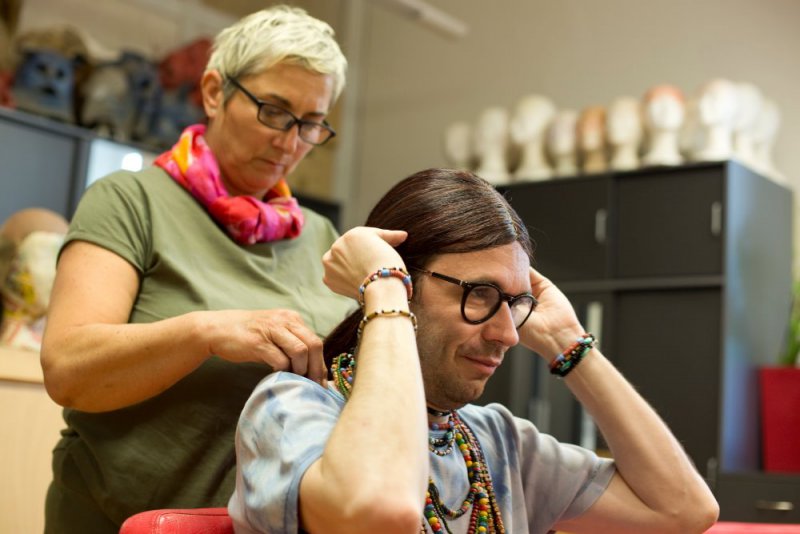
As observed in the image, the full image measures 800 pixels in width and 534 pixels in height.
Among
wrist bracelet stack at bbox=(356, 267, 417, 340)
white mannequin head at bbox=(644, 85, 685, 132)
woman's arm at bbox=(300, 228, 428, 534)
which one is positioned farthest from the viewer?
white mannequin head at bbox=(644, 85, 685, 132)

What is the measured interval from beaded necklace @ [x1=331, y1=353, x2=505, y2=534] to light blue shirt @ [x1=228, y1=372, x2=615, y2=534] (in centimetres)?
1

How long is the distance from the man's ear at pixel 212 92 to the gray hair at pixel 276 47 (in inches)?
0.6

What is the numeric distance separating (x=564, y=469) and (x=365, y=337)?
Result: 53 centimetres

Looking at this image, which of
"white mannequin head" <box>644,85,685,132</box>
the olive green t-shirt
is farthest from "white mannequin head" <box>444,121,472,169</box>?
the olive green t-shirt

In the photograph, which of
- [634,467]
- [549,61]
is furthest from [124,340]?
[549,61]

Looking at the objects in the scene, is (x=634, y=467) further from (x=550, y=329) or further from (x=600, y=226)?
(x=600, y=226)

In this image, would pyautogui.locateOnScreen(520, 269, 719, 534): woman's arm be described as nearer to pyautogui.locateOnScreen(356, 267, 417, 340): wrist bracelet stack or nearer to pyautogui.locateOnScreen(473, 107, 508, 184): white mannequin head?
pyautogui.locateOnScreen(356, 267, 417, 340): wrist bracelet stack

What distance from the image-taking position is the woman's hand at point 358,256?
4.33ft

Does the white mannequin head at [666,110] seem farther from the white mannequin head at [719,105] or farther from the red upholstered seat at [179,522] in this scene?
the red upholstered seat at [179,522]

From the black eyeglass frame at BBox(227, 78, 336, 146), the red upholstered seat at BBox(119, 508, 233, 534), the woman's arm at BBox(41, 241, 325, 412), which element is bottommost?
the red upholstered seat at BBox(119, 508, 233, 534)

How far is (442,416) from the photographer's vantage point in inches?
57.8

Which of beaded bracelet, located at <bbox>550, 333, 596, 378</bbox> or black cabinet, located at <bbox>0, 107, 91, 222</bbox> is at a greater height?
black cabinet, located at <bbox>0, 107, 91, 222</bbox>

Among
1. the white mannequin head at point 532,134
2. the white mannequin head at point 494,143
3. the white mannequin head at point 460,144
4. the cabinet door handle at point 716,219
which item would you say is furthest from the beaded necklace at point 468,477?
the white mannequin head at point 460,144

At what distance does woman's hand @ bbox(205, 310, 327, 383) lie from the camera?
135cm
